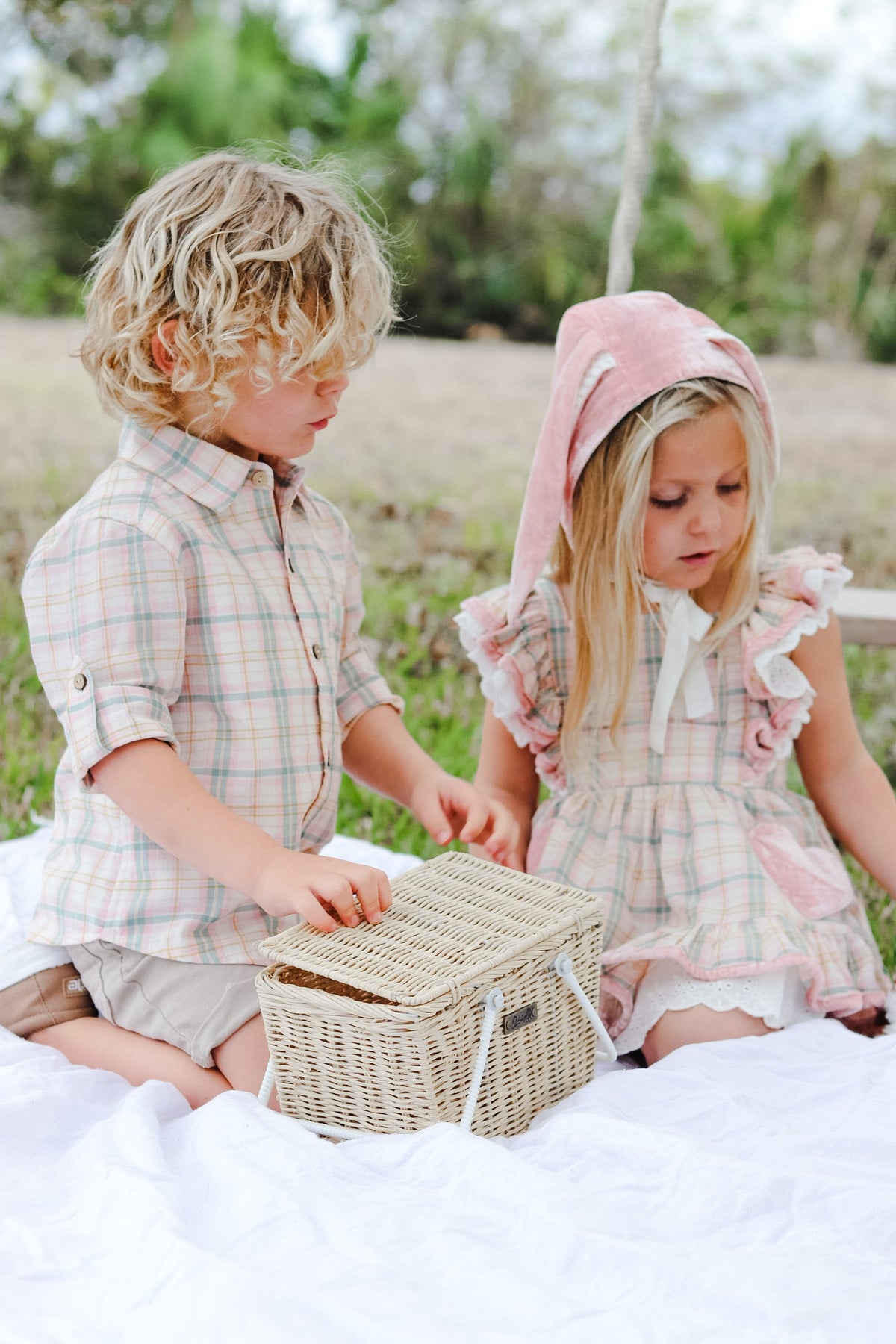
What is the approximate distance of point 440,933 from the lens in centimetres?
151

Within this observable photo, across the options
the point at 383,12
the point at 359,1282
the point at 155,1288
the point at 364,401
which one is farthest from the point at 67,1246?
the point at 383,12

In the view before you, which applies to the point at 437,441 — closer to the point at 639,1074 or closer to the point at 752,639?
the point at 752,639

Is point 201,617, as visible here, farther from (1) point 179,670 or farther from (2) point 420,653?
(2) point 420,653

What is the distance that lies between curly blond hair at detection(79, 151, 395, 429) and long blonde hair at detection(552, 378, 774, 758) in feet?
1.32

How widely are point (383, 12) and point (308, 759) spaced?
7.92m

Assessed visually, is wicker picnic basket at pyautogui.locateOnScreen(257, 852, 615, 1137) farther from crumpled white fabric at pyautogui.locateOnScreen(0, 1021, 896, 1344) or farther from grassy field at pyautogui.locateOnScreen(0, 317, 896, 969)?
grassy field at pyautogui.locateOnScreen(0, 317, 896, 969)

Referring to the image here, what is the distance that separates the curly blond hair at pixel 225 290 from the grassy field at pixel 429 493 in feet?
3.13

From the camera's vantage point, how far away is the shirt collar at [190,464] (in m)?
1.69

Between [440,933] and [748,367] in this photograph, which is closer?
[440,933]

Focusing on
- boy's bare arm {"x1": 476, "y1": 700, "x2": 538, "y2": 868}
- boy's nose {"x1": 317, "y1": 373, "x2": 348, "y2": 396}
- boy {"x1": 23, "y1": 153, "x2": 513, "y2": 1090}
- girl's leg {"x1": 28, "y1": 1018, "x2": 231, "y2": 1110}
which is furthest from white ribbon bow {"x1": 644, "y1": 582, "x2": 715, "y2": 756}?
girl's leg {"x1": 28, "y1": 1018, "x2": 231, "y2": 1110}

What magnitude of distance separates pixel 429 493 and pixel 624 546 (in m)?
2.80

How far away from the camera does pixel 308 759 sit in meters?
1.76

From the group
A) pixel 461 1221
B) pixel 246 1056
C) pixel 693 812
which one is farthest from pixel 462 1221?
pixel 693 812

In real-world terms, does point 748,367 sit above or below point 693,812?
above
